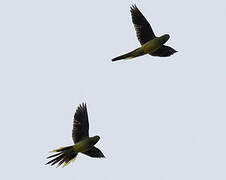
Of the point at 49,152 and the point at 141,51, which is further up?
the point at 141,51

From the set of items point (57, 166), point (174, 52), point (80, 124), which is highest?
point (174, 52)

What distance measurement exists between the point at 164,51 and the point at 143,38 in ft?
3.92

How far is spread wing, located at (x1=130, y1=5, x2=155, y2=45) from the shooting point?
2581 cm

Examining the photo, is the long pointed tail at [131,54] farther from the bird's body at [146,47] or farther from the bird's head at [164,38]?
the bird's head at [164,38]

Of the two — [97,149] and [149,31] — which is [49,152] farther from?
[149,31]

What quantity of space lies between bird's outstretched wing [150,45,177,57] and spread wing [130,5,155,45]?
2.39ft

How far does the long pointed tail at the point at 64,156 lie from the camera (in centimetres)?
2405

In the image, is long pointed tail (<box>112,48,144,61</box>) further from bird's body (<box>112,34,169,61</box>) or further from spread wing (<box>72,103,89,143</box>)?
spread wing (<box>72,103,89,143</box>)

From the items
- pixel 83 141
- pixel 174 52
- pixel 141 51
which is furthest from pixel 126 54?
pixel 83 141

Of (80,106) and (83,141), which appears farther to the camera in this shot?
(80,106)

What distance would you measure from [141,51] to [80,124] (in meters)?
3.92

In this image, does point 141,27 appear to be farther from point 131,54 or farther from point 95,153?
point 95,153

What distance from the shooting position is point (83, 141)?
25.2 metres

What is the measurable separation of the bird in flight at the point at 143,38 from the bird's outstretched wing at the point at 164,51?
0.24 meters
